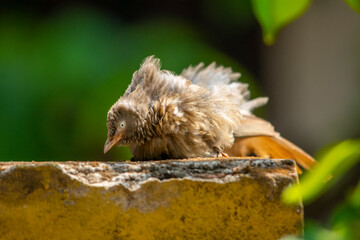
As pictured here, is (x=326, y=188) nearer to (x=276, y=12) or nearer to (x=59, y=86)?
(x=276, y=12)

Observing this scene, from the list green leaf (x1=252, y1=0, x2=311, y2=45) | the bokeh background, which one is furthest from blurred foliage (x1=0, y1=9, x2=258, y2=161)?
green leaf (x1=252, y1=0, x2=311, y2=45)

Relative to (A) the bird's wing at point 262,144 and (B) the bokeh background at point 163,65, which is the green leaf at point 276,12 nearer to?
(A) the bird's wing at point 262,144

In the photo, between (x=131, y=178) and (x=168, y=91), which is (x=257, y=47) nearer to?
(x=168, y=91)

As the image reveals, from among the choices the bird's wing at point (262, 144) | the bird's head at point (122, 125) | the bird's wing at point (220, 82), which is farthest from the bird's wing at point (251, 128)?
the bird's head at point (122, 125)

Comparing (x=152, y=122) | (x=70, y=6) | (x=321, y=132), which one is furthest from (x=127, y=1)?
(x=152, y=122)

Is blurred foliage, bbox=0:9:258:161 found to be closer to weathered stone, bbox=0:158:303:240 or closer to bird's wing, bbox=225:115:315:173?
bird's wing, bbox=225:115:315:173

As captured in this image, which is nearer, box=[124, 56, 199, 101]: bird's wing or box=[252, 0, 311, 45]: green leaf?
box=[252, 0, 311, 45]: green leaf
